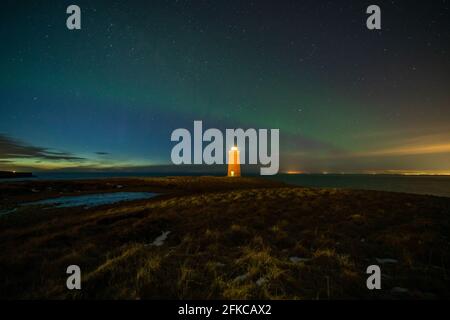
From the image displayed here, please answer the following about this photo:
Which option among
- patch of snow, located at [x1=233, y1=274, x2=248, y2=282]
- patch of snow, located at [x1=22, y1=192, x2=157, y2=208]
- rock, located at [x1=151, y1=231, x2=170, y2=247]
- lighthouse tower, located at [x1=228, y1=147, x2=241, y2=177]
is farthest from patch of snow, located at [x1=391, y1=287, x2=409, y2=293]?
lighthouse tower, located at [x1=228, y1=147, x2=241, y2=177]

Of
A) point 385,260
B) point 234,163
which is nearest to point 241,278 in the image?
point 385,260

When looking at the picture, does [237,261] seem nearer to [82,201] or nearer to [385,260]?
[385,260]

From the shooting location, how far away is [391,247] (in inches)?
221

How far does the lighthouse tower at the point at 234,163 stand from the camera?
54.8 meters

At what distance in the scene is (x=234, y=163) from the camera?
5525cm

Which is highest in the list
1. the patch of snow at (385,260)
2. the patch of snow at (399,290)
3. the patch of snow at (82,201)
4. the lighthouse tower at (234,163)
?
the lighthouse tower at (234,163)

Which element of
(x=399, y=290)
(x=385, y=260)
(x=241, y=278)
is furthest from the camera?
(x=385, y=260)

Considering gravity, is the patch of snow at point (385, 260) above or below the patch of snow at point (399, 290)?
below

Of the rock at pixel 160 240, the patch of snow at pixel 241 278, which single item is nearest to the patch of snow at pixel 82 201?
the rock at pixel 160 240

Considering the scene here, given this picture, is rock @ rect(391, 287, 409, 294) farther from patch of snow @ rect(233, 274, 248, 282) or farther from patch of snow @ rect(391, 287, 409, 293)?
patch of snow @ rect(233, 274, 248, 282)

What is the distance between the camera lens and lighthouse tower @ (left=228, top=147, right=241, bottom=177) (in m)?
54.8

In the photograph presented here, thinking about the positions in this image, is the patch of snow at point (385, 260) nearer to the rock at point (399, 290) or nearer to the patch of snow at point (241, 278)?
the rock at point (399, 290)

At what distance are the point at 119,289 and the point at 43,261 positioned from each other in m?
3.25
